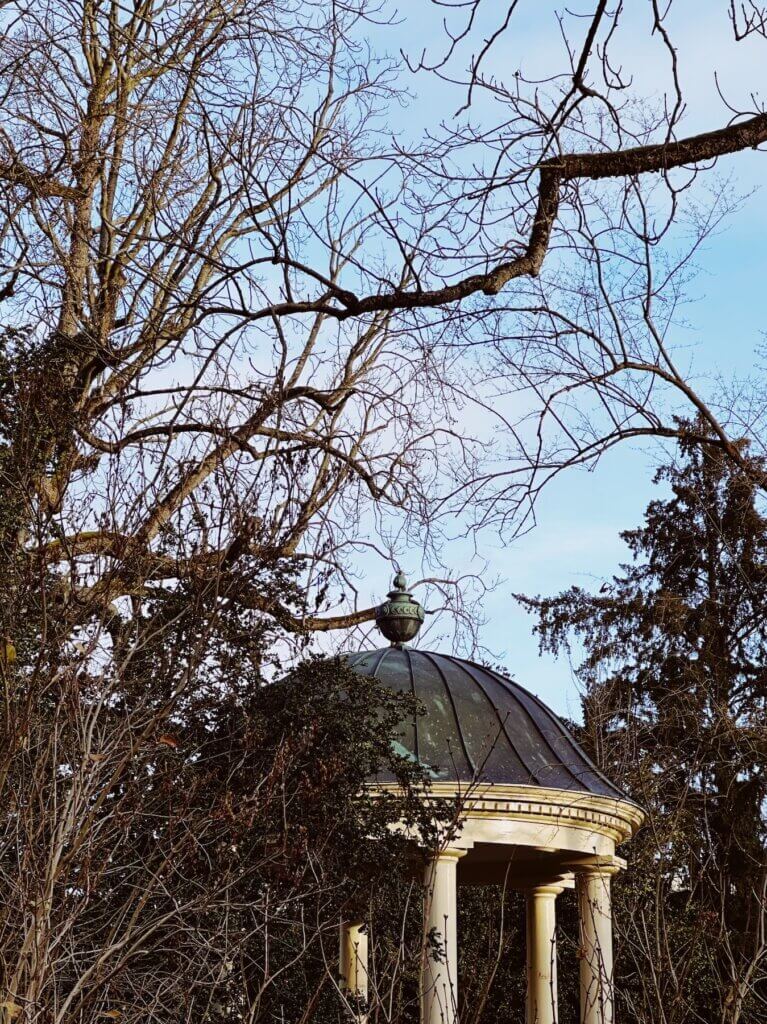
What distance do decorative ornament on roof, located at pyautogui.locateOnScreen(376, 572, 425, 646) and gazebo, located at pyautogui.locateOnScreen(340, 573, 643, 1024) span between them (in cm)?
1

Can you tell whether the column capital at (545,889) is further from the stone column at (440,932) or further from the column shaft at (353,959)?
the column shaft at (353,959)

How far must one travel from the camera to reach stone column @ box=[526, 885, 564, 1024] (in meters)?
16.5

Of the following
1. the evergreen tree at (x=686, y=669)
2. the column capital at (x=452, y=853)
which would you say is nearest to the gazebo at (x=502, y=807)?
the column capital at (x=452, y=853)

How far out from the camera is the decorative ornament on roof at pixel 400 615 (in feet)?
54.4

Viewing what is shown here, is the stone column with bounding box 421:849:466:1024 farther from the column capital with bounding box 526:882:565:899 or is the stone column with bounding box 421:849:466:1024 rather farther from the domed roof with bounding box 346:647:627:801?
the column capital with bounding box 526:882:565:899

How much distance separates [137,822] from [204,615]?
1806mm

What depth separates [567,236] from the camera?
23.6 feet

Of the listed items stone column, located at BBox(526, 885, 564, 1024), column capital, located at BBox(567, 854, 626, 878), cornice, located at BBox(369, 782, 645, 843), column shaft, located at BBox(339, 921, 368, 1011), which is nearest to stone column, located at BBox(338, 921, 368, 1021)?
column shaft, located at BBox(339, 921, 368, 1011)

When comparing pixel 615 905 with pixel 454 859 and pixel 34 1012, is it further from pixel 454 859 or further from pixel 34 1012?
A: pixel 34 1012

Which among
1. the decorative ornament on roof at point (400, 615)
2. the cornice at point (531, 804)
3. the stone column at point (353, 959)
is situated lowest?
the stone column at point (353, 959)

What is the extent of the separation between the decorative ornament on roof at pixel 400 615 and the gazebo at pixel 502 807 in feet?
0.04

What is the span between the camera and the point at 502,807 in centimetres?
1419

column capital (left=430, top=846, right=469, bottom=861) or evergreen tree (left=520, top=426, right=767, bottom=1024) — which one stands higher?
evergreen tree (left=520, top=426, right=767, bottom=1024)

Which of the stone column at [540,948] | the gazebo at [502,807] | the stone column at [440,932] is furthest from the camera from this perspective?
the stone column at [540,948]
